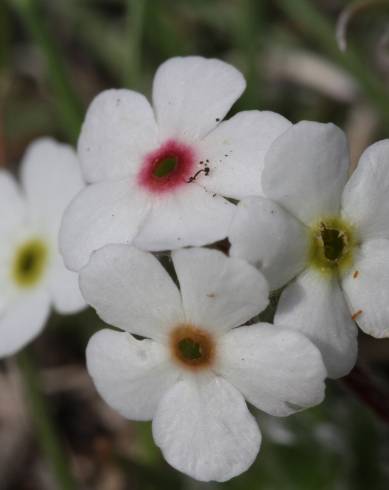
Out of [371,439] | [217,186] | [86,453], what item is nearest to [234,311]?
[217,186]

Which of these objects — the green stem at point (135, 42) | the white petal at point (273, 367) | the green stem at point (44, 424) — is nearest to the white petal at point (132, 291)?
the white petal at point (273, 367)

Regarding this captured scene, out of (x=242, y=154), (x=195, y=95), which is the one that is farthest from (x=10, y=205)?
(x=242, y=154)

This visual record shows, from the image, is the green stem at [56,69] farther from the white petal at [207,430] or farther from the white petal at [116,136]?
the white petal at [207,430]

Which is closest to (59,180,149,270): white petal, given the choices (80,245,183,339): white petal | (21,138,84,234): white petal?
(80,245,183,339): white petal

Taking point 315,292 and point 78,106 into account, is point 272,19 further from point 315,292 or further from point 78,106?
point 315,292

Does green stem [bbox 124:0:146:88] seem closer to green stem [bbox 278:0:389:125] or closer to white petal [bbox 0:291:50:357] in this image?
green stem [bbox 278:0:389:125]

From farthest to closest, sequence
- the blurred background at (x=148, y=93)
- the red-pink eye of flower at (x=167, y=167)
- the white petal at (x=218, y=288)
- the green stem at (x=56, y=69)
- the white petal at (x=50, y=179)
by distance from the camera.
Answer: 1. the green stem at (x=56, y=69)
2. the blurred background at (x=148, y=93)
3. the white petal at (x=50, y=179)
4. the red-pink eye of flower at (x=167, y=167)
5. the white petal at (x=218, y=288)
